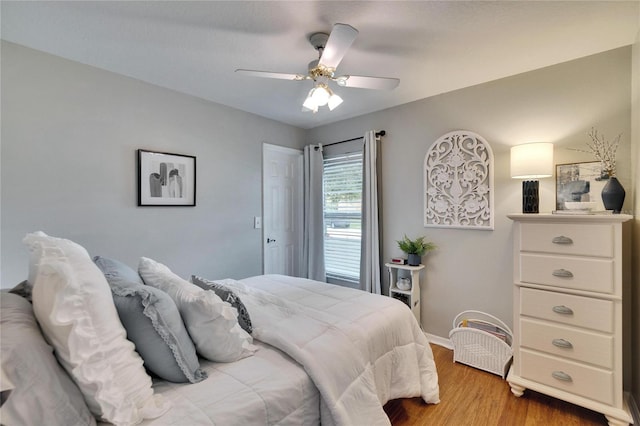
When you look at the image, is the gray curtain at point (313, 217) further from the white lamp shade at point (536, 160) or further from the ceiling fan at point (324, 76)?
the white lamp shade at point (536, 160)

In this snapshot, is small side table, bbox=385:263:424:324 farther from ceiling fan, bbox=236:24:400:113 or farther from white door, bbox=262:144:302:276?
ceiling fan, bbox=236:24:400:113

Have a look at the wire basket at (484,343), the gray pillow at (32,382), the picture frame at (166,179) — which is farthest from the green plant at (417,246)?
the gray pillow at (32,382)

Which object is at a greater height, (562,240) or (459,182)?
(459,182)

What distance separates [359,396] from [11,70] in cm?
295

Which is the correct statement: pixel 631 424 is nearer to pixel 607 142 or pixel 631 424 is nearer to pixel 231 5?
pixel 607 142

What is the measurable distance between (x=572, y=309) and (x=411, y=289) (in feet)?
4.11

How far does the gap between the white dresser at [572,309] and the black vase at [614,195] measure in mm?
195

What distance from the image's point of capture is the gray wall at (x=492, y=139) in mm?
2111

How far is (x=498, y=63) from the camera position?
7.34ft

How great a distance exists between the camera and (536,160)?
211 cm

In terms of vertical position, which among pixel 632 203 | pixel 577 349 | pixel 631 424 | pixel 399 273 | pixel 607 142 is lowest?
pixel 631 424

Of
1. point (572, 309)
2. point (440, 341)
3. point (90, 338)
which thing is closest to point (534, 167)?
point (572, 309)

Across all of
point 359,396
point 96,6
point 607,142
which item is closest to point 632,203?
point 607,142

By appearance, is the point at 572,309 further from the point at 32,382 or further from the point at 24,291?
the point at 24,291
